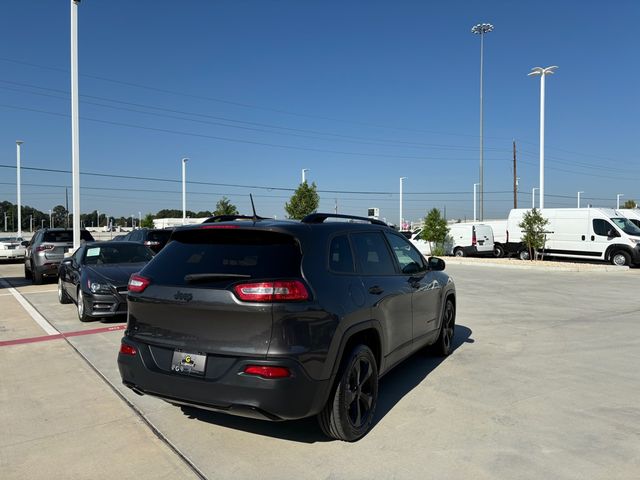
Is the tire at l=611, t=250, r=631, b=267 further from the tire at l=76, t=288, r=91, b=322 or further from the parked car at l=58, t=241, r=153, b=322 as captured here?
the tire at l=76, t=288, r=91, b=322

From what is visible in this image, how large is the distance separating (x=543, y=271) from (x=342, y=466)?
59.0 ft

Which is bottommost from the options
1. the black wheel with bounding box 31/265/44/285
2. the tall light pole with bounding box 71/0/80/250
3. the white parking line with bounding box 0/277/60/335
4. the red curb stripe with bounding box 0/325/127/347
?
the white parking line with bounding box 0/277/60/335

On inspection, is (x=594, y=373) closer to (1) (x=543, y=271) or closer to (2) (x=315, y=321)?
(2) (x=315, y=321)

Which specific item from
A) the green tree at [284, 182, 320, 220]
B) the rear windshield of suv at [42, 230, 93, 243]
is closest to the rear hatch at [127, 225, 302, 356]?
the rear windshield of suv at [42, 230, 93, 243]

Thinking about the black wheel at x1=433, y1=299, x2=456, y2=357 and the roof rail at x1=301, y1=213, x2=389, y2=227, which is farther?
the black wheel at x1=433, y1=299, x2=456, y2=357

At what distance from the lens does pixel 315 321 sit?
3.41 m

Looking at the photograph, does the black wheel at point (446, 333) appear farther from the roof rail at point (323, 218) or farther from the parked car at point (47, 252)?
the parked car at point (47, 252)

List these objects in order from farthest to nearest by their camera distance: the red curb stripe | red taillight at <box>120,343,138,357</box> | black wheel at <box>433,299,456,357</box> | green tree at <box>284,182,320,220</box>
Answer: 1. green tree at <box>284,182,320,220</box>
2. the red curb stripe
3. black wheel at <box>433,299,456,357</box>
4. red taillight at <box>120,343,138,357</box>

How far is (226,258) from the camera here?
3689mm

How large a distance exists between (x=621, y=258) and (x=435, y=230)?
916 centimetres

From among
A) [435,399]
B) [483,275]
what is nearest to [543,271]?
[483,275]

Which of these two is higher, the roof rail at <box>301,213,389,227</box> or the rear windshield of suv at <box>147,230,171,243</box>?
the roof rail at <box>301,213,389,227</box>

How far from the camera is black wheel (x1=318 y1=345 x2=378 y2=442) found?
366cm

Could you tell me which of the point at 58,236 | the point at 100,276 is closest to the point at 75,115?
the point at 58,236
